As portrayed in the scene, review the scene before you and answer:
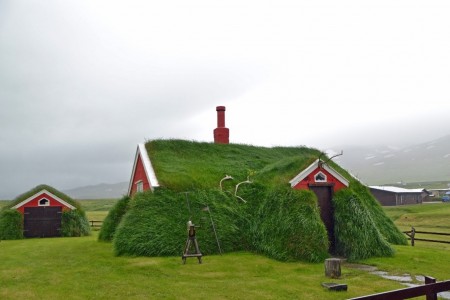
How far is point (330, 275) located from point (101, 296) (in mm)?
6607

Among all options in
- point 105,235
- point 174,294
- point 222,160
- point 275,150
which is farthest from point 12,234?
point 174,294

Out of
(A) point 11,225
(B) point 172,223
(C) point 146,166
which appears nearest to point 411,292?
(B) point 172,223

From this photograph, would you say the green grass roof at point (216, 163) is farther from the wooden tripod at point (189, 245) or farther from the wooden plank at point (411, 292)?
the wooden plank at point (411, 292)

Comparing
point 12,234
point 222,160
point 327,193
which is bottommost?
point 12,234

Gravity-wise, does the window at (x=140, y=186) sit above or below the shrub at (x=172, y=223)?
above

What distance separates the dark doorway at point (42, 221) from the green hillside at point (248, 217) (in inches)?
501

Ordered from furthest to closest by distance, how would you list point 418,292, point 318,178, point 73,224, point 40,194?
point 73,224 < point 40,194 < point 318,178 < point 418,292

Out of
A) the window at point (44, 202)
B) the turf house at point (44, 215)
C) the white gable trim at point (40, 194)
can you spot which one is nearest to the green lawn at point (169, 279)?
the turf house at point (44, 215)

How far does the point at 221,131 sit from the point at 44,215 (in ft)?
47.9

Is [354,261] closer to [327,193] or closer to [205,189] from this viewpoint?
[327,193]

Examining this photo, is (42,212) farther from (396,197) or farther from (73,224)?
(396,197)

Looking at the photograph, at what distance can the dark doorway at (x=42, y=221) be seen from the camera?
88.9ft

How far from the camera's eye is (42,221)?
27484 mm

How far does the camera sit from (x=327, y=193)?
16469 mm
